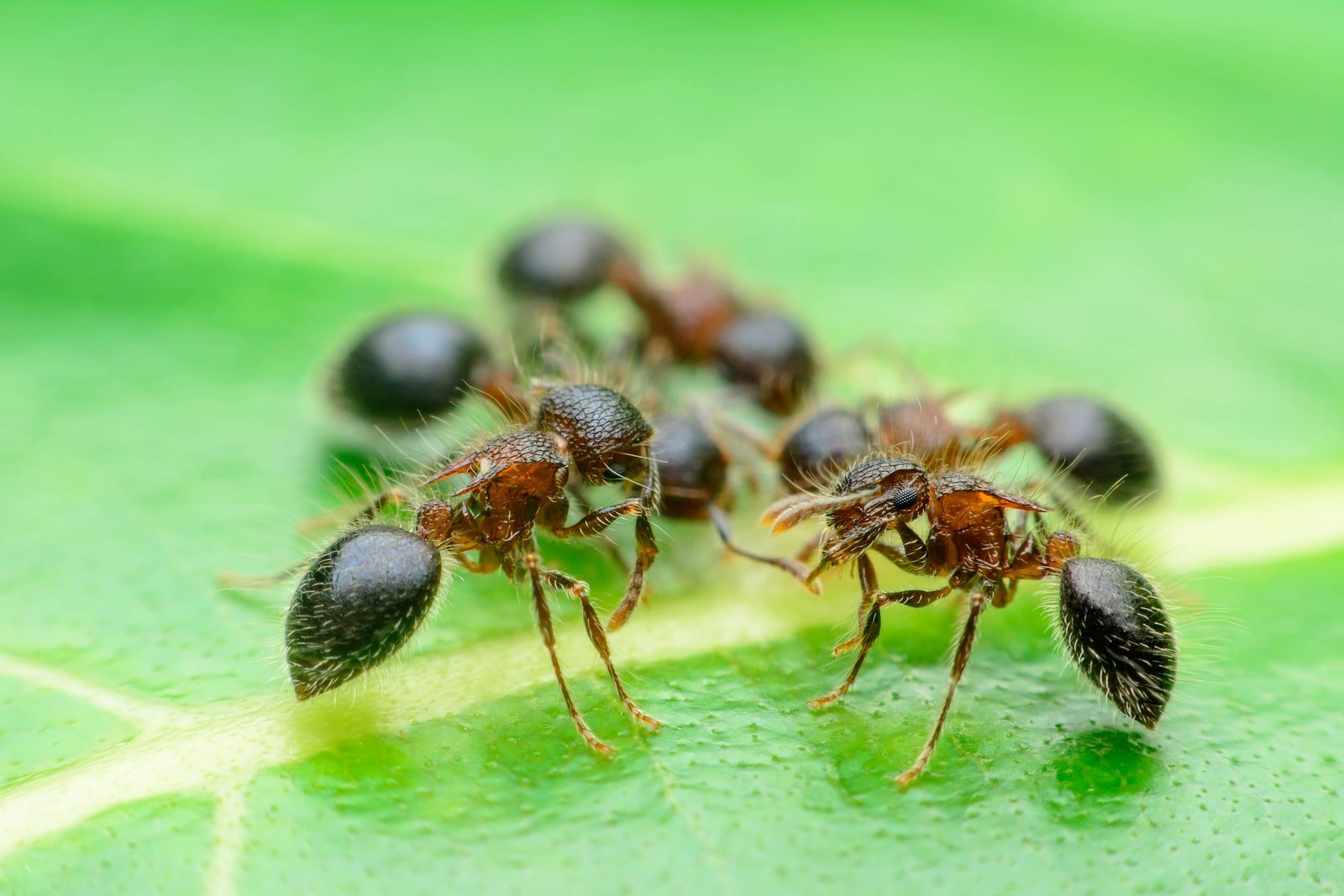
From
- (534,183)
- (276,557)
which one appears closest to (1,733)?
(276,557)

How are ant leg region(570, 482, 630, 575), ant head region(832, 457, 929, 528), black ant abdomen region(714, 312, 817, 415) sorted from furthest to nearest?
black ant abdomen region(714, 312, 817, 415), ant leg region(570, 482, 630, 575), ant head region(832, 457, 929, 528)

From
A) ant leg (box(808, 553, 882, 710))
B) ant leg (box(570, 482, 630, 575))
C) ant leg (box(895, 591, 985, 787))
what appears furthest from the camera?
ant leg (box(570, 482, 630, 575))

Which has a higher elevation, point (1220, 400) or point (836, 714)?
point (1220, 400)

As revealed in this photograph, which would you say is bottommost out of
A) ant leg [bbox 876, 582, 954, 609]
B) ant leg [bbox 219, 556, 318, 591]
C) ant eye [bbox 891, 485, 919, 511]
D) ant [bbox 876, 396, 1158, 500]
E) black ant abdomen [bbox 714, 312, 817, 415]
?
ant leg [bbox 219, 556, 318, 591]

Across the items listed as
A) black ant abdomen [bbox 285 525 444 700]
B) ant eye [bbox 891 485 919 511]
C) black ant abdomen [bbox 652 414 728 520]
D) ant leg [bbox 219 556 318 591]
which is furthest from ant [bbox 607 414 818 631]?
ant leg [bbox 219 556 318 591]

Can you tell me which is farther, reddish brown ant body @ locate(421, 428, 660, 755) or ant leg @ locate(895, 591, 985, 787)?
→ reddish brown ant body @ locate(421, 428, 660, 755)

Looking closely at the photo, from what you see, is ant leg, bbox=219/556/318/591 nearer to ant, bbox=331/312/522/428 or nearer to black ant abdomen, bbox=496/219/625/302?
ant, bbox=331/312/522/428

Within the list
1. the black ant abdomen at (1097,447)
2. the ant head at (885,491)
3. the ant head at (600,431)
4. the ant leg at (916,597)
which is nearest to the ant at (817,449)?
the ant head at (885,491)

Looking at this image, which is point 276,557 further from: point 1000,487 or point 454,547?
point 1000,487
